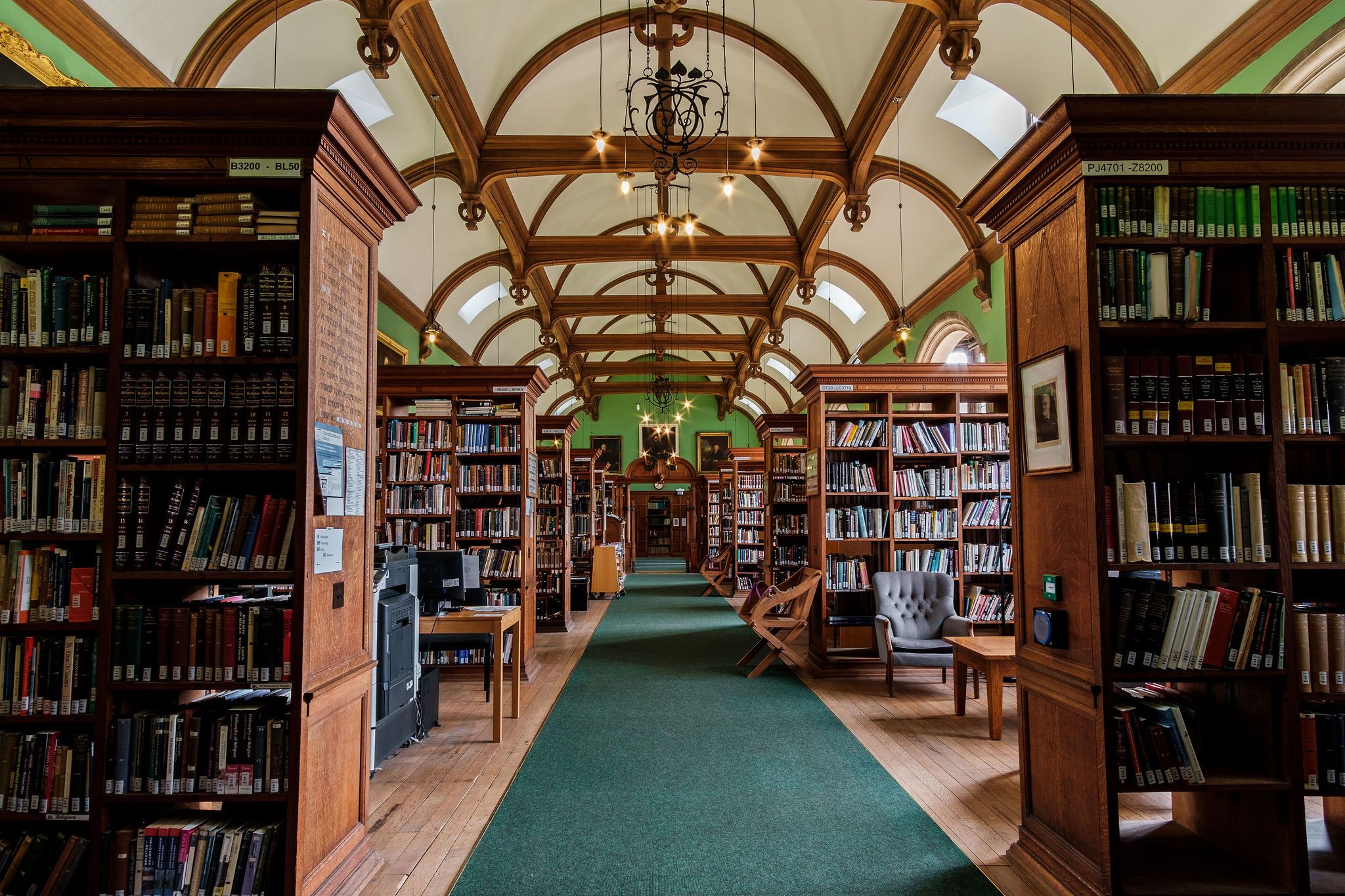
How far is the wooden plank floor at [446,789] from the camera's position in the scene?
3.27 m

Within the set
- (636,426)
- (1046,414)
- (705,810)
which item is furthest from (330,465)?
(636,426)

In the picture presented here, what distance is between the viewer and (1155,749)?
110 inches

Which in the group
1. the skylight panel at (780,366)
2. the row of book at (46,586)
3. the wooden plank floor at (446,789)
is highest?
the skylight panel at (780,366)

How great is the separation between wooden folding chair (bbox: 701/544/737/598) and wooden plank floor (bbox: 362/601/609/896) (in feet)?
27.5

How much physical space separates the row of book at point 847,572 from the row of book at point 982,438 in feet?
5.10

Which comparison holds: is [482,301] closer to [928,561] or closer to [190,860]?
[928,561]

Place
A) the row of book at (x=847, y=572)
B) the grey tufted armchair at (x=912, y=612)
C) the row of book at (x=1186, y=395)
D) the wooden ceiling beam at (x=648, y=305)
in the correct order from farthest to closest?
the wooden ceiling beam at (x=648, y=305), the row of book at (x=847, y=572), the grey tufted armchair at (x=912, y=612), the row of book at (x=1186, y=395)

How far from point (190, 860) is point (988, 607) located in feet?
21.8

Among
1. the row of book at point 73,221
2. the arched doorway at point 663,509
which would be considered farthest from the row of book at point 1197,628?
the arched doorway at point 663,509

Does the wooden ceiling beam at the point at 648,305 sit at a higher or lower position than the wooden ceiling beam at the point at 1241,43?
higher

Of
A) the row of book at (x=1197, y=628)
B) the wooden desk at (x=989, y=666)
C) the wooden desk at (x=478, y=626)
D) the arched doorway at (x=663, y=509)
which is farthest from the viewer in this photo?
the arched doorway at (x=663, y=509)

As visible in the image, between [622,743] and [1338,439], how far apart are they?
421cm

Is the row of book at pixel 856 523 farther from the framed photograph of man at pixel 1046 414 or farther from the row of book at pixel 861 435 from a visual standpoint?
the framed photograph of man at pixel 1046 414

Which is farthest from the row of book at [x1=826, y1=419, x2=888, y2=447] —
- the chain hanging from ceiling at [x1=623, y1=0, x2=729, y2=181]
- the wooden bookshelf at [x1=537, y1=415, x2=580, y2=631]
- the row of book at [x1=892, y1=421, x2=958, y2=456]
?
the wooden bookshelf at [x1=537, y1=415, x2=580, y2=631]
